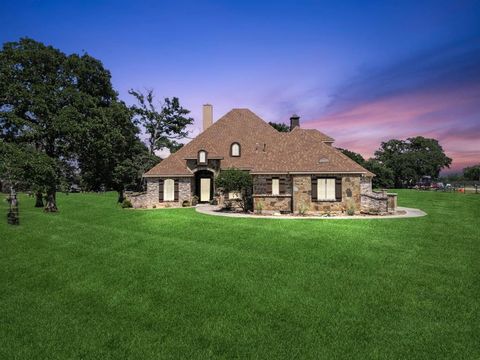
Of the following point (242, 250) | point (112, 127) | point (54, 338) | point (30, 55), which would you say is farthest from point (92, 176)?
point (54, 338)

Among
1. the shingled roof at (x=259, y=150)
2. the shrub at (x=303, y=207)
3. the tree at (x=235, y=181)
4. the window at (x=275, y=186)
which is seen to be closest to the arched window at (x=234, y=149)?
the shingled roof at (x=259, y=150)

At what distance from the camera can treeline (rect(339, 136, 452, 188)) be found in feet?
257

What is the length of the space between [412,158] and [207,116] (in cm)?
6322

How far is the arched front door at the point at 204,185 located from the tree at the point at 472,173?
381 ft

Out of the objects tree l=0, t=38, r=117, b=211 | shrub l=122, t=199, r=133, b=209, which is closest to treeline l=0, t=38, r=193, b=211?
tree l=0, t=38, r=117, b=211

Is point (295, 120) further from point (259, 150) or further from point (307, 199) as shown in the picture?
point (307, 199)

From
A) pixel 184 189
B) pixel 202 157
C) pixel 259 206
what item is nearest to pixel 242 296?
pixel 259 206

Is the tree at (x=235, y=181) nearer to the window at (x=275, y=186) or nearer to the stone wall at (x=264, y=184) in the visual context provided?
the stone wall at (x=264, y=184)

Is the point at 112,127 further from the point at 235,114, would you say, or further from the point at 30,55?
the point at 235,114

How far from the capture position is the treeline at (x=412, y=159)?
78.5 metres

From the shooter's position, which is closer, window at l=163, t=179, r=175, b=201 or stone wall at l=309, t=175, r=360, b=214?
stone wall at l=309, t=175, r=360, b=214

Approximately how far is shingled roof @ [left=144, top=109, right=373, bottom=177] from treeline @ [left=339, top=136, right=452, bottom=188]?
155ft

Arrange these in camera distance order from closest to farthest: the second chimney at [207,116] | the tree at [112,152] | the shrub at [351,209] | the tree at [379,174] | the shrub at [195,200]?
the shrub at [351,209] < the tree at [112,152] < the shrub at [195,200] < the second chimney at [207,116] < the tree at [379,174]

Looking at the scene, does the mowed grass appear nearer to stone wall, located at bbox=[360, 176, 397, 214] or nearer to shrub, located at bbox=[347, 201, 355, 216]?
shrub, located at bbox=[347, 201, 355, 216]
